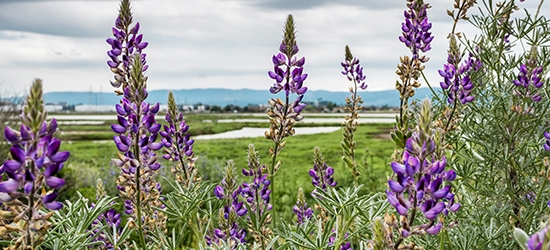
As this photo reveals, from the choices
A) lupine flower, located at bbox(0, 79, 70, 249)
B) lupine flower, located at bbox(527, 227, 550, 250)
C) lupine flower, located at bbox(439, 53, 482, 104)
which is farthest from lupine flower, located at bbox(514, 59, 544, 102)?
lupine flower, located at bbox(0, 79, 70, 249)

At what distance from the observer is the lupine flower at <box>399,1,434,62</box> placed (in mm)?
3916

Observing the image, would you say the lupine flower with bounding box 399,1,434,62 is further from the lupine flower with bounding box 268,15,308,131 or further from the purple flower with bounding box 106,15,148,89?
the purple flower with bounding box 106,15,148,89

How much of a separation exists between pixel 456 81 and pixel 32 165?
3092 mm

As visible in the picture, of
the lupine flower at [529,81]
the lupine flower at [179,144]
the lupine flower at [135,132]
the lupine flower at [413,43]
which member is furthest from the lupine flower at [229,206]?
the lupine flower at [529,81]

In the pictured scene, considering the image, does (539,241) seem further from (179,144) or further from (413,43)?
(413,43)

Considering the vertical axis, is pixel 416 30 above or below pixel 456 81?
above

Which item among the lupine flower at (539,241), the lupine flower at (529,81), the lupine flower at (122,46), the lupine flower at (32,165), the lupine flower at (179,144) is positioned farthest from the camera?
the lupine flower at (529,81)

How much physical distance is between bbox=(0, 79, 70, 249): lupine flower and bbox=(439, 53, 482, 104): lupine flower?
297cm

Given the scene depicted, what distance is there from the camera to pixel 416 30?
3.95 metres

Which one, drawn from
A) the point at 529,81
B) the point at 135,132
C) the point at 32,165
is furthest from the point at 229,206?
the point at 529,81

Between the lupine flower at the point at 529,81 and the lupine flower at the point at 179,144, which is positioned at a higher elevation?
the lupine flower at the point at 529,81

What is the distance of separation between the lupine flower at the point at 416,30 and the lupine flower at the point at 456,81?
0.71 ft

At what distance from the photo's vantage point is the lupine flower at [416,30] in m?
3.92

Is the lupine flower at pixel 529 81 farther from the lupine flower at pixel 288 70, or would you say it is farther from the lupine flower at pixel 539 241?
the lupine flower at pixel 539 241
